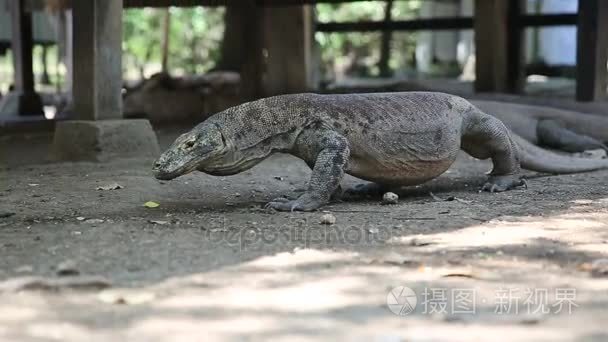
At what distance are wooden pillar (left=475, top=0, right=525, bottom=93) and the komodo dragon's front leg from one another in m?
6.09

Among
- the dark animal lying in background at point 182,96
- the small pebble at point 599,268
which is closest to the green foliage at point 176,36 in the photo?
the dark animal lying in background at point 182,96

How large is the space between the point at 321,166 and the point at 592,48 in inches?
199

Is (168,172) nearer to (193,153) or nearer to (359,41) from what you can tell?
(193,153)

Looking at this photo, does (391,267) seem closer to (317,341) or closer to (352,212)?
(317,341)

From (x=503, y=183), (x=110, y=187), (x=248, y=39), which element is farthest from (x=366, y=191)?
(x=248, y=39)

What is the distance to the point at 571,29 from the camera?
1380 cm

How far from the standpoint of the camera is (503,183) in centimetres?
518

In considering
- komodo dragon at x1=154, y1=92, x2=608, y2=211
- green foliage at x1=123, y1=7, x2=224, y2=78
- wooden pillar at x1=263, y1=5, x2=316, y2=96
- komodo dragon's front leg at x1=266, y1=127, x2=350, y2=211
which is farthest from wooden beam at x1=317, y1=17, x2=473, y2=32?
green foliage at x1=123, y1=7, x2=224, y2=78

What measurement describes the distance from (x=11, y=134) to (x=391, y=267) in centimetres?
691

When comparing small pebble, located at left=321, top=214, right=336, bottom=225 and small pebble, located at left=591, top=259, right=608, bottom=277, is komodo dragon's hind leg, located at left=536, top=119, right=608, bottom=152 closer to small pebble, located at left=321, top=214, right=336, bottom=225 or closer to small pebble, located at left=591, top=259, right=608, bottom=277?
small pebble, located at left=321, top=214, right=336, bottom=225

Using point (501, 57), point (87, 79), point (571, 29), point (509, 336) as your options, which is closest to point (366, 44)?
point (571, 29)

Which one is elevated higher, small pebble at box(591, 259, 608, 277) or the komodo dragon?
the komodo dragon

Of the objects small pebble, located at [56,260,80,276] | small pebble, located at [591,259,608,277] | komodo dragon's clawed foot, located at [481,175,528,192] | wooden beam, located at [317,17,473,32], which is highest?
wooden beam, located at [317,17,473,32]

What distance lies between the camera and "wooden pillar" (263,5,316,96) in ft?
35.3
